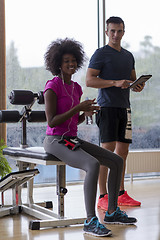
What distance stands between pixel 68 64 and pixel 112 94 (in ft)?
2.16

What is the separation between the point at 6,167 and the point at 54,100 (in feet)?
4.97

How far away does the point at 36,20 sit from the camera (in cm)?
472

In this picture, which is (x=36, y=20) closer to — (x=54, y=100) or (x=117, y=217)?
(x=54, y=100)

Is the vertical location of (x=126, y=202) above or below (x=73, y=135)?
below

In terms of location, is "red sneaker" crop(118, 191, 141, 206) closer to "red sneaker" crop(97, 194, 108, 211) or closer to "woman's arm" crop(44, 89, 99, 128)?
"red sneaker" crop(97, 194, 108, 211)

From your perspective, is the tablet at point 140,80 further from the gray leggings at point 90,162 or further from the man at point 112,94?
the gray leggings at point 90,162

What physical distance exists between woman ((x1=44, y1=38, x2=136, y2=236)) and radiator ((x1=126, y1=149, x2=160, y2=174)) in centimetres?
209

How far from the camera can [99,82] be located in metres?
3.34

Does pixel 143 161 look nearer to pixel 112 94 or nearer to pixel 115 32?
pixel 112 94

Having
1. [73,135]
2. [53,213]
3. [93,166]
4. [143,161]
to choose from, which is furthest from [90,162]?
[143,161]

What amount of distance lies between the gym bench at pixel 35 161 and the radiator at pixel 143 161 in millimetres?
1714

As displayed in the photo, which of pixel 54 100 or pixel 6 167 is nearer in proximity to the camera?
pixel 54 100

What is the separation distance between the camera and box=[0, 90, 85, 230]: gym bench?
2.75 m

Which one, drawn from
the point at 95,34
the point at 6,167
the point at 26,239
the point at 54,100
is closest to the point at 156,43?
the point at 95,34
